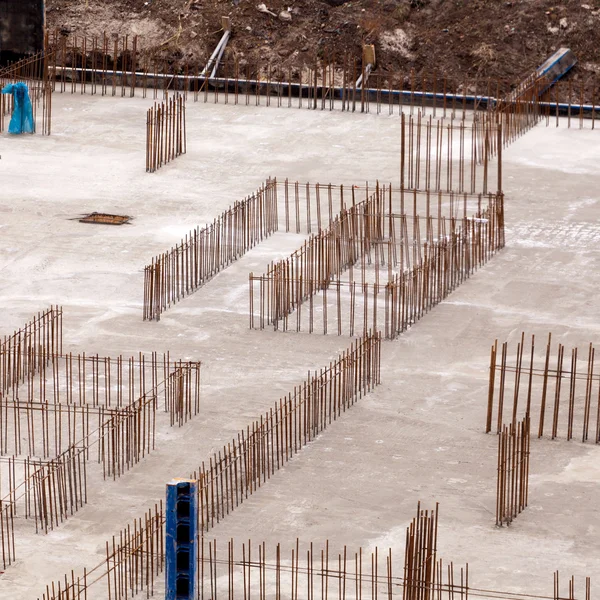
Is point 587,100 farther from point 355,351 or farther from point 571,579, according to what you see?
point 571,579

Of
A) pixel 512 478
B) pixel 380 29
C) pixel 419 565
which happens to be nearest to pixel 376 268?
pixel 512 478

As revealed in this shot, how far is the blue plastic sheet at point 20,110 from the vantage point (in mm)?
41906

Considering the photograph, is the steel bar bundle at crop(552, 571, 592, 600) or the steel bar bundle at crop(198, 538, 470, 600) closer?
the steel bar bundle at crop(552, 571, 592, 600)

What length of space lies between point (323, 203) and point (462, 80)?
1349cm

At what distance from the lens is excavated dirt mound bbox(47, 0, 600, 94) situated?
50.0 m

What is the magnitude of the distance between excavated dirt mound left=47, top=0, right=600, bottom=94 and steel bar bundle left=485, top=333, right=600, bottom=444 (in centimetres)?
2198

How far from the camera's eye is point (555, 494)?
23.8 meters

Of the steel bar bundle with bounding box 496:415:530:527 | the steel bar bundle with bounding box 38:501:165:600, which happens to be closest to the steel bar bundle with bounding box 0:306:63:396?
the steel bar bundle with bounding box 38:501:165:600

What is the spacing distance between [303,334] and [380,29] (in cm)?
2244

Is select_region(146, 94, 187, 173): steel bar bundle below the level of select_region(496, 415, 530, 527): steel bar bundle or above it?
above

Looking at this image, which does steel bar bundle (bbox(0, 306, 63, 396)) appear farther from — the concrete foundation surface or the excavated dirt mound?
the excavated dirt mound

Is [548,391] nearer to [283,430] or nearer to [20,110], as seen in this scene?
[283,430]

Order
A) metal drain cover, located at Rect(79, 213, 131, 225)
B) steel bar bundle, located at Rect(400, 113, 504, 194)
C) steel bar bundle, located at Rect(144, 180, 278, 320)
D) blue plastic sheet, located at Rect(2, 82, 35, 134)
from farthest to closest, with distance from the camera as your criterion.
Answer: blue plastic sheet, located at Rect(2, 82, 35, 134) → steel bar bundle, located at Rect(400, 113, 504, 194) → metal drain cover, located at Rect(79, 213, 131, 225) → steel bar bundle, located at Rect(144, 180, 278, 320)

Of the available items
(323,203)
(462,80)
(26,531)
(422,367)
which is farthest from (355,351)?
(462,80)
